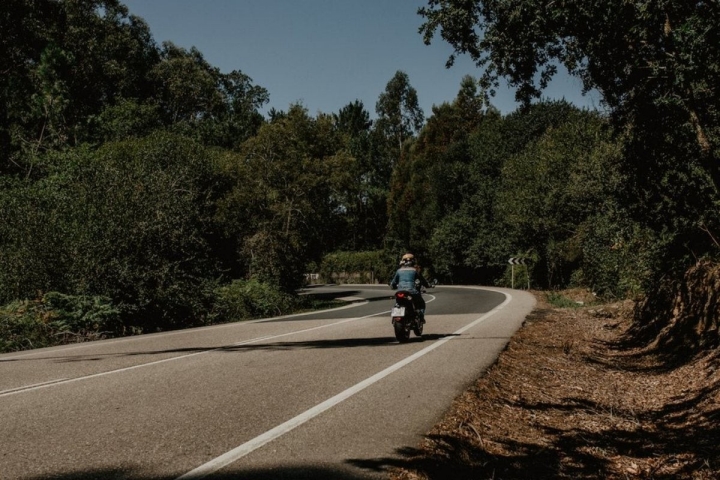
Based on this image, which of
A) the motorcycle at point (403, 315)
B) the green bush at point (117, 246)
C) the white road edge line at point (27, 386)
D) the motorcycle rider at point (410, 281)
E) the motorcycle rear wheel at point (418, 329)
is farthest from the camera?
the green bush at point (117, 246)

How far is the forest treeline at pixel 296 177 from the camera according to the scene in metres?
10.5

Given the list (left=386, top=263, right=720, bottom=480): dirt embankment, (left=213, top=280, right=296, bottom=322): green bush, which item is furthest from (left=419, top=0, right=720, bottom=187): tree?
(left=213, top=280, right=296, bottom=322): green bush

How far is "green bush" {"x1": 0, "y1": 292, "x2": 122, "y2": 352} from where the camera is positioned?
14.0 metres

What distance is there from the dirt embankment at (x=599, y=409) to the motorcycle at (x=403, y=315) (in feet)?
7.13

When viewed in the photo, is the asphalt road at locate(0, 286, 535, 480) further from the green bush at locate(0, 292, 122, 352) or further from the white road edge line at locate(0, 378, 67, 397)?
the green bush at locate(0, 292, 122, 352)

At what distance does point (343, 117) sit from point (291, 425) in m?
89.9

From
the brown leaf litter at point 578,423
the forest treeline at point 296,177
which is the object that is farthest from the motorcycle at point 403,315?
the forest treeline at point 296,177

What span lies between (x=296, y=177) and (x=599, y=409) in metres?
24.3

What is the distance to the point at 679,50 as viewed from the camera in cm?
729

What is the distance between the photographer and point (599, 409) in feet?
21.6

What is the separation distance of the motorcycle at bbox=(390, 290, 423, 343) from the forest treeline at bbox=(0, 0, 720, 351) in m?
4.45

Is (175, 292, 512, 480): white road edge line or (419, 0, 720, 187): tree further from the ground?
(419, 0, 720, 187): tree

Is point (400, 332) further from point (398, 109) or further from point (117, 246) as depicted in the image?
point (398, 109)

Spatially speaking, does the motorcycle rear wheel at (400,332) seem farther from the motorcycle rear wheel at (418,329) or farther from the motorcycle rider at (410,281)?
the motorcycle rider at (410,281)
